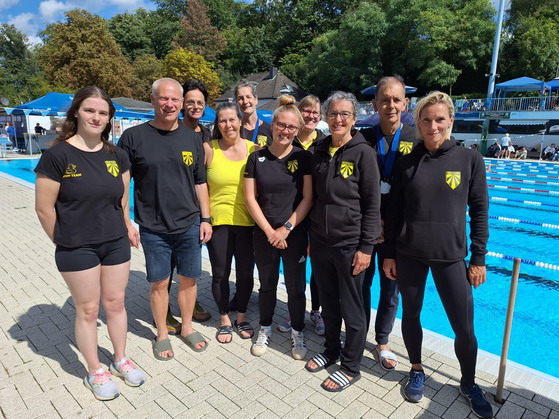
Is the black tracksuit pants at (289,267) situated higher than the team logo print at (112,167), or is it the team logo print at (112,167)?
the team logo print at (112,167)

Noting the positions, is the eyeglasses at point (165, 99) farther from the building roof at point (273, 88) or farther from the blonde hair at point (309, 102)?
the building roof at point (273, 88)

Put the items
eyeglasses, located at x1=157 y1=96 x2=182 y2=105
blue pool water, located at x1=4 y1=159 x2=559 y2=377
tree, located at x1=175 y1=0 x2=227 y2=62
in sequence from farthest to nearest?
tree, located at x1=175 y1=0 x2=227 y2=62 < blue pool water, located at x1=4 y1=159 x2=559 y2=377 < eyeglasses, located at x1=157 y1=96 x2=182 y2=105

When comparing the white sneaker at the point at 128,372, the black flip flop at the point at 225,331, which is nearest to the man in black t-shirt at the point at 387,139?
the black flip flop at the point at 225,331

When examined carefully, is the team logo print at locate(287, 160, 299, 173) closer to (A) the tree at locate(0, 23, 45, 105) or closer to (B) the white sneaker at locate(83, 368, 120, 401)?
(B) the white sneaker at locate(83, 368, 120, 401)

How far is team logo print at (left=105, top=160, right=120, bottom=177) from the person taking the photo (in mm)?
2453

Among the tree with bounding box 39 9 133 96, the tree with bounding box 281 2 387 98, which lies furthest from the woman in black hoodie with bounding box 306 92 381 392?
the tree with bounding box 281 2 387 98

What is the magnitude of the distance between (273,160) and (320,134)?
1.01 m

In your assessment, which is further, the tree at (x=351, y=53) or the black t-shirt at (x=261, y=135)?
the tree at (x=351, y=53)

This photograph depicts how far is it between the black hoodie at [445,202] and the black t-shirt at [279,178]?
2.73ft

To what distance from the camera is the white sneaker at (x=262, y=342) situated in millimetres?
3110

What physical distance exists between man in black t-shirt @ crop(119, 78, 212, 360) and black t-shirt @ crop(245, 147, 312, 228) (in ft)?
1.64

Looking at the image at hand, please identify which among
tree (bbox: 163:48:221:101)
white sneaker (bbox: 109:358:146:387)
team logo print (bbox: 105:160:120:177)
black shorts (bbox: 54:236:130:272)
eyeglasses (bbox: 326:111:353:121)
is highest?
tree (bbox: 163:48:221:101)

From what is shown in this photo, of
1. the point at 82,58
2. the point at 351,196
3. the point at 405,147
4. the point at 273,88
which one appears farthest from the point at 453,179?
the point at 273,88

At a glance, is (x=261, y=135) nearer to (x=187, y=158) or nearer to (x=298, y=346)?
(x=187, y=158)
